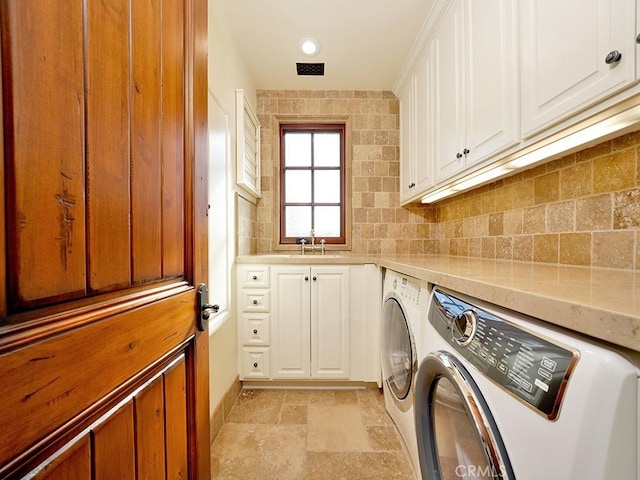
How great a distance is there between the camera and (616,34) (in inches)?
27.8

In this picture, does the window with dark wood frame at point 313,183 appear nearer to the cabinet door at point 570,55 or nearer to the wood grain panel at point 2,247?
the cabinet door at point 570,55

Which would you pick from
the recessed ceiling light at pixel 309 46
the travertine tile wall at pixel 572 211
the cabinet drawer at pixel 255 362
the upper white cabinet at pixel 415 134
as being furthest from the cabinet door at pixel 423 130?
the cabinet drawer at pixel 255 362

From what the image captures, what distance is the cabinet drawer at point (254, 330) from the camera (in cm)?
197

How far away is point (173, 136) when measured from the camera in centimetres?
68

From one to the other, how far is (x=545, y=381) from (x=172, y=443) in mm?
819

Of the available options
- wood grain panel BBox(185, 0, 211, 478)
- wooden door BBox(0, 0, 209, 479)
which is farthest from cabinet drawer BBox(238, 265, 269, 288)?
wooden door BBox(0, 0, 209, 479)

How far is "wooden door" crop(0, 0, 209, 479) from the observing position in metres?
0.33

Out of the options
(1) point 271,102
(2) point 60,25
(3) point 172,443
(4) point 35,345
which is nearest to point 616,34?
(2) point 60,25

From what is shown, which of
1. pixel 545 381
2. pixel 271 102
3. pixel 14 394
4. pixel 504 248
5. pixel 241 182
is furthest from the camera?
pixel 271 102

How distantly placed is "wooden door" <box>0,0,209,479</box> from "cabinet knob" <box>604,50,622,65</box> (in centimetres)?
115

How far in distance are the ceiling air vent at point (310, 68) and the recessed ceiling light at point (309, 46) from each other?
0.14 meters

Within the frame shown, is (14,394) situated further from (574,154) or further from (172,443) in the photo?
(574,154)

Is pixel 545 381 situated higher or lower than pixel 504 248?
lower

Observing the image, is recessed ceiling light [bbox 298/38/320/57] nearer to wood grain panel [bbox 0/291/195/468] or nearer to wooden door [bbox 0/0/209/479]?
wooden door [bbox 0/0/209/479]
